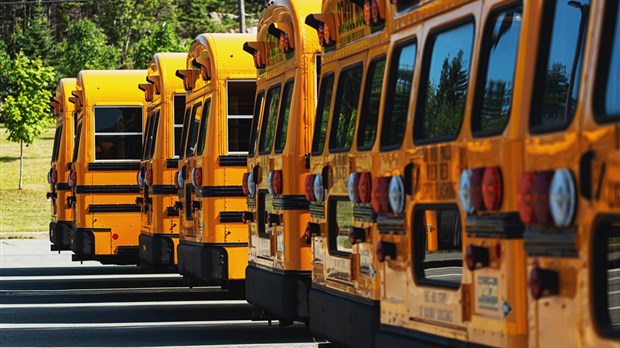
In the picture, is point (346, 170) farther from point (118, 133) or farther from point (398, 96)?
point (118, 133)

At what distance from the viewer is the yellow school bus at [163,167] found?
1622 centimetres

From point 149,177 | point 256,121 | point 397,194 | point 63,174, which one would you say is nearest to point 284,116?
point 256,121

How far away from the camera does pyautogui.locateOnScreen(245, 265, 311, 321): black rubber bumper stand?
1004 centimetres

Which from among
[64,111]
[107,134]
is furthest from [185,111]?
[64,111]

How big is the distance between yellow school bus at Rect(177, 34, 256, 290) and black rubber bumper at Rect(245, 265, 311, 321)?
227cm

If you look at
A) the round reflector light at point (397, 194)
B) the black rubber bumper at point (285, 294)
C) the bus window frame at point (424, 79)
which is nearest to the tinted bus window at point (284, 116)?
the black rubber bumper at point (285, 294)

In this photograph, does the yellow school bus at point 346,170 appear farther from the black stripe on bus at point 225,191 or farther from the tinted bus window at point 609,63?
the black stripe on bus at point 225,191

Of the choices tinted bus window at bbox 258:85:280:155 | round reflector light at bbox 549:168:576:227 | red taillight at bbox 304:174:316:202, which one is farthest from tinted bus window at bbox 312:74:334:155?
round reflector light at bbox 549:168:576:227

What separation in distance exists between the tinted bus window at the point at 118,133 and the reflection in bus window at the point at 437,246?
12.2 m

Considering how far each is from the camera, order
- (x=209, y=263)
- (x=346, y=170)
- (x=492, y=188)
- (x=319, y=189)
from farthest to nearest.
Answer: (x=209, y=263) < (x=319, y=189) < (x=346, y=170) < (x=492, y=188)

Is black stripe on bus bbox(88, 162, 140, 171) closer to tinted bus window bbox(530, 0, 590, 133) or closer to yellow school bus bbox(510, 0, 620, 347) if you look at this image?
tinted bus window bbox(530, 0, 590, 133)

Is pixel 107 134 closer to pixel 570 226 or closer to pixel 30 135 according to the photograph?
pixel 570 226

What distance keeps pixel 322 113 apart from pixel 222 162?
4264mm

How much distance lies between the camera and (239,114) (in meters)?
13.6
